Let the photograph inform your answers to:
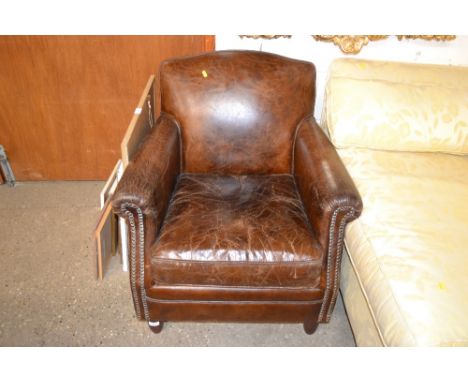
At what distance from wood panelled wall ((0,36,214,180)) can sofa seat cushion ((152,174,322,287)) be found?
103 centimetres

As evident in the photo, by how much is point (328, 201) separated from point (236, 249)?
332mm

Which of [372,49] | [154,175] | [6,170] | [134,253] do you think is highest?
[372,49]

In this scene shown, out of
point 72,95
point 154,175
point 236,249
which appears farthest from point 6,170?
point 236,249

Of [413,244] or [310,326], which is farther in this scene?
[310,326]

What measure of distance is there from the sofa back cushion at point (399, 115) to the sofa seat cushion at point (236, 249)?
Result: 1.70 feet

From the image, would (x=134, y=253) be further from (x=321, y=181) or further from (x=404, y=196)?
(x=404, y=196)

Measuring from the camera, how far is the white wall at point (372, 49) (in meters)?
1.78

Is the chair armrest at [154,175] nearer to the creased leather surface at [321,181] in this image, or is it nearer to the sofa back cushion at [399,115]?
the creased leather surface at [321,181]

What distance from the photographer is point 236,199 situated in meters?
Result: 1.39

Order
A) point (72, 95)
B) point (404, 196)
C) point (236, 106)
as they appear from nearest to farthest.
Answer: point (404, 196)
point (236, 106)
point (72, 95)

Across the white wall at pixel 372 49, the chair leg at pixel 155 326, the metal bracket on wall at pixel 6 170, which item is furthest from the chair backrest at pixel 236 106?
the metal bracket on wall at pixel 6 170

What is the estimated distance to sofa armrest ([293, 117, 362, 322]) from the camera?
1.11 meters

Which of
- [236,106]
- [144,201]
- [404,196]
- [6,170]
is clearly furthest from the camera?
[6,170]
